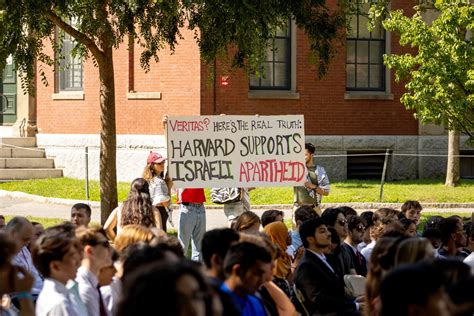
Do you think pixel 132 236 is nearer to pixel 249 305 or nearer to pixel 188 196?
pixel 249 305

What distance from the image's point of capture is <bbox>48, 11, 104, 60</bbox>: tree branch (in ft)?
54.4

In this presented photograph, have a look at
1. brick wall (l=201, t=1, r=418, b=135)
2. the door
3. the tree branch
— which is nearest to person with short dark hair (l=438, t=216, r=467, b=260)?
the tree branch

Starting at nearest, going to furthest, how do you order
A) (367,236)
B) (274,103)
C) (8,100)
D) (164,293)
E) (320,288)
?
1. (164,293)
2. (320,288)
3. (367,236)
4. (274,103)
5. (8,100)

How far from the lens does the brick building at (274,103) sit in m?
28.5

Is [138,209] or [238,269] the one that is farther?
[138,209]

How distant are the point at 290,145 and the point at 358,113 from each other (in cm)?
1429

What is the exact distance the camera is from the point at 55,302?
6.82 meters

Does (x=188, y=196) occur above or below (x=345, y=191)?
above

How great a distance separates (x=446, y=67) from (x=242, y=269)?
17143mm

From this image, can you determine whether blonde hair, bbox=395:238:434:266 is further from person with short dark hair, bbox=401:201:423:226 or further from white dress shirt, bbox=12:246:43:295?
person with short dark hair, bbox=401:201:423:226

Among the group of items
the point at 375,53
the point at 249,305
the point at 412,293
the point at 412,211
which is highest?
the point at 375,53

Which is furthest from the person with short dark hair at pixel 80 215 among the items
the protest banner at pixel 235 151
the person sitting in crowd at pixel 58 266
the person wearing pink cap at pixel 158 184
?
the person sitting in crowd at pixel 58 266

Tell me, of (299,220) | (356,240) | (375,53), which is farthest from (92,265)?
(375,53)

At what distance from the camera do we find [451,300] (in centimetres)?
572
